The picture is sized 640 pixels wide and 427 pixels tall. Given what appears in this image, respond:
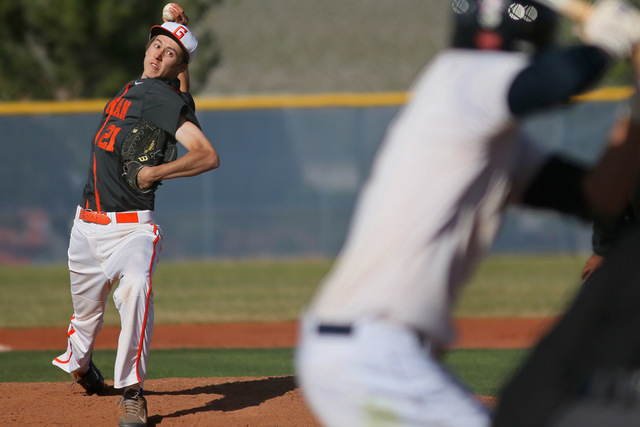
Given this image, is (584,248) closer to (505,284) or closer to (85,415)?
(505,284)

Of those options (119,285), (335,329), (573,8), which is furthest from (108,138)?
(573,8)

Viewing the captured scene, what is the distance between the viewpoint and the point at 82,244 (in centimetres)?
506

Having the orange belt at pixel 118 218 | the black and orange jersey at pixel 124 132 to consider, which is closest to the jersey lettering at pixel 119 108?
the black and orange jersey at pixel 124 132

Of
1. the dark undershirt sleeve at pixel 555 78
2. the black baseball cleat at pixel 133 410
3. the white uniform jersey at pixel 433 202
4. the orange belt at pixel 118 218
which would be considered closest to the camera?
the dark undershirt sleeve at pixel 555 78

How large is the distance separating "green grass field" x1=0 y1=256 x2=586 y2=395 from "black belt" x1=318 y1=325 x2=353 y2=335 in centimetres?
376

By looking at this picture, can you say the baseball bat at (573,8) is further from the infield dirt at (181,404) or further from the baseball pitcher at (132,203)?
the baseball pitcher at (132,203)

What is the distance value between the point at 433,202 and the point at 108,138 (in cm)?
323

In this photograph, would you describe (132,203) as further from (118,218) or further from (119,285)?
(119,285)

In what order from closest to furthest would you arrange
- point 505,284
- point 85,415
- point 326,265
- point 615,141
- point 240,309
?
point 615,141
point 85,415
point 240,309
point 505,284
point 326,265

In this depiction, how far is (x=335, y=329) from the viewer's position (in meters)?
2.26

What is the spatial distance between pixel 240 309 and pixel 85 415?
262 inches

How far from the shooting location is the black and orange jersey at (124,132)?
4.91 meters

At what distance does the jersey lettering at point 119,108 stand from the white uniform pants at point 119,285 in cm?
60

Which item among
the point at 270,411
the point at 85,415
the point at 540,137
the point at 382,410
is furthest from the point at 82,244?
the point at 540,137
